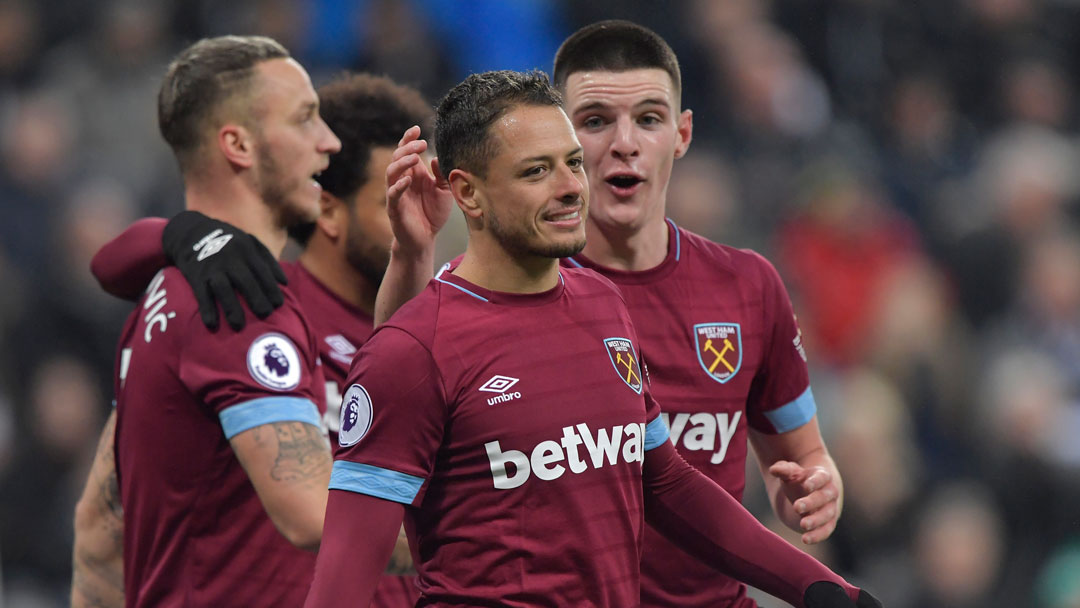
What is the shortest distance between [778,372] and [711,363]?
23cm

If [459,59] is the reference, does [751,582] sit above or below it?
above

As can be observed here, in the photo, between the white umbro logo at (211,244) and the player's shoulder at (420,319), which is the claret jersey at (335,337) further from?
the player's shoulder at (420,319)

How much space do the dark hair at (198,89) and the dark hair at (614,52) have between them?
916 millimetres

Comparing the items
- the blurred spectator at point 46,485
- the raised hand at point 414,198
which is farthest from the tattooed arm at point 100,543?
the blurred spectator at point 46,485

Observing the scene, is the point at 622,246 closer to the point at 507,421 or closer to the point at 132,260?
the point at 507,421

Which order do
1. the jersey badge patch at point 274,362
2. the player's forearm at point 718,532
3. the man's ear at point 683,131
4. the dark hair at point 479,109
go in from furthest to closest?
the man's ear at point 683,131, the jersey badge patch at point 274,362, the player's forearm at point 718,532, the dark hair at point 479,109

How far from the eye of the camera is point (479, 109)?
321 cm

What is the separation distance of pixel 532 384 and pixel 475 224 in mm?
386

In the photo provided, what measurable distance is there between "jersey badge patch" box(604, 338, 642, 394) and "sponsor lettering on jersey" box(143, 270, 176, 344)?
49.7 inches

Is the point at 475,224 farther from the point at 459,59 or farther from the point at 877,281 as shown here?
the point at 459,59

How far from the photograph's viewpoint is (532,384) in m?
3.11

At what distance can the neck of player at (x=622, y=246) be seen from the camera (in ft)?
13.1

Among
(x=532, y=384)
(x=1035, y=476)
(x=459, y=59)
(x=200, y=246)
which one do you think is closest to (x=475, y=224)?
(x=532, y=384)

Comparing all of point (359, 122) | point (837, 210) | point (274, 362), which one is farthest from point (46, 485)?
point (837, 210)
